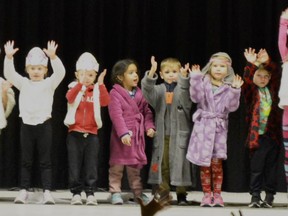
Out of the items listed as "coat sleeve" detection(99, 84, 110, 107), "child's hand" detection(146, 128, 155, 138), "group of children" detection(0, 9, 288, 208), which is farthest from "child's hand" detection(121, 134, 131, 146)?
"coat sleeve" detection(99, 84, 110, 107)

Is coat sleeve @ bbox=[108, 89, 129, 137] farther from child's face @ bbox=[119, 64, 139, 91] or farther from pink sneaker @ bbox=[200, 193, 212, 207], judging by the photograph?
pink sneaker @ bbox=[200, 193, 212, 207]

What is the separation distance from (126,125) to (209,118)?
0.59 metres

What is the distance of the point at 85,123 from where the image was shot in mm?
3715

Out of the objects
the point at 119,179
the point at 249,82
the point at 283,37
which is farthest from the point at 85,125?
the point at 283,37

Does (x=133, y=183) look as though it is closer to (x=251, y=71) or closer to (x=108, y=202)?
(x=108, y=202)

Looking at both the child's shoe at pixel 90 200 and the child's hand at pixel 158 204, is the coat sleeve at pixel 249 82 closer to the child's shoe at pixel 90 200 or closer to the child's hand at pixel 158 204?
the child's shoe at pixel 90 200

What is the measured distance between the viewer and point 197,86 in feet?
11.8

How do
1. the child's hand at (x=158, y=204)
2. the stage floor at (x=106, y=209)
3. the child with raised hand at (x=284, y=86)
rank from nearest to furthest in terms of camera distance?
the child's hand at (x=158, y=204) < the stage floor at (x=106, y=209) < the child with raised hand at (x=284, y=86)

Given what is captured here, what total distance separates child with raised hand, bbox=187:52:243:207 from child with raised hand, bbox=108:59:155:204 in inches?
14.8

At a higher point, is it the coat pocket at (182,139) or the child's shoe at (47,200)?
the coat pocket at (182,139)

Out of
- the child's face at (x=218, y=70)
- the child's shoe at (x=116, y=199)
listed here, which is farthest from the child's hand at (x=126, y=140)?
the child's face at (x=218, y=70)

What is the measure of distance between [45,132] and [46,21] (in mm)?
1578

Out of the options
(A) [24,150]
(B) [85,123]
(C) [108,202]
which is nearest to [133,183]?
(C) [108,202]

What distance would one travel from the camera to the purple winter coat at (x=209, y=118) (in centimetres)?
360
